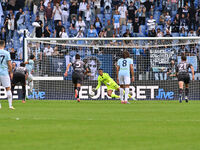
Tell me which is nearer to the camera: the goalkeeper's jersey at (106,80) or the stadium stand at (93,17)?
the goalkeeper's jersey at (106,80)

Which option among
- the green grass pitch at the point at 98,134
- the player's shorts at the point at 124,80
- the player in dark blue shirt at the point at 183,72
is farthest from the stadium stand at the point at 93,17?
the green grass pitch at the point at 98,134

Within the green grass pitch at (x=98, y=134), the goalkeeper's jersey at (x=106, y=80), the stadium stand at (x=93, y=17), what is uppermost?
the stadium stand at (x=93, y=17)

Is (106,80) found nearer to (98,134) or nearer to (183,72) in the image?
(183,72)

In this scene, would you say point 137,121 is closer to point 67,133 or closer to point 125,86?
point 67,133

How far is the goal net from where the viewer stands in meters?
27.4

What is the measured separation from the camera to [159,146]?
8.20 m

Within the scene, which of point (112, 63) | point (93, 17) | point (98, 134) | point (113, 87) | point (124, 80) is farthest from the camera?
point (93, 17)

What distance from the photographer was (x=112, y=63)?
28047 mm

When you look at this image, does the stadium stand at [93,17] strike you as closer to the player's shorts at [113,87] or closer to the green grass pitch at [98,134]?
the player's shorts at [113,87]

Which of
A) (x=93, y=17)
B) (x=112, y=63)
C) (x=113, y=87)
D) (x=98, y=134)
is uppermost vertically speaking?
(x=93, y=17)

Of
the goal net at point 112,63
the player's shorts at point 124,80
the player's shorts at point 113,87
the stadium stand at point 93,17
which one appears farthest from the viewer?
the stadium stand at point 93,17

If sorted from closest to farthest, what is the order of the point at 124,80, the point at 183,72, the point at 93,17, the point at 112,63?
the point at 124,80
the point at 183,72
the point at 112,63
the point at 93,17

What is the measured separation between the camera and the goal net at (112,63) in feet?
89.9

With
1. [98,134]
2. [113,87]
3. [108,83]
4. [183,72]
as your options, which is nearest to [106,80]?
[108,83]
